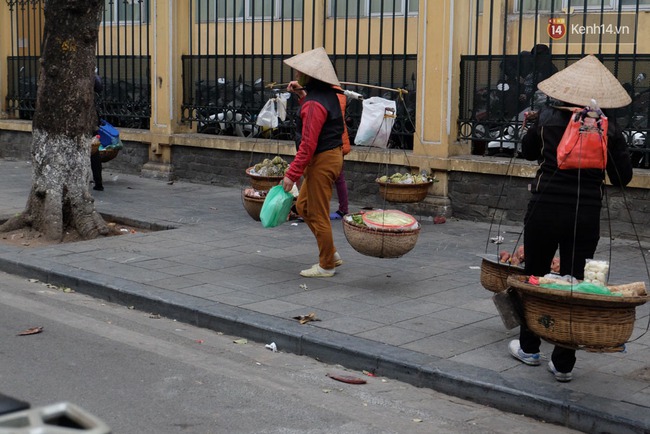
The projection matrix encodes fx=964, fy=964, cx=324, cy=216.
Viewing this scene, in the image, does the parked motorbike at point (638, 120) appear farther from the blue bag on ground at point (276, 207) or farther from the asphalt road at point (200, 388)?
the asphalt road at point (200, 388)

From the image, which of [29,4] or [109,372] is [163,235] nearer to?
[109,372]

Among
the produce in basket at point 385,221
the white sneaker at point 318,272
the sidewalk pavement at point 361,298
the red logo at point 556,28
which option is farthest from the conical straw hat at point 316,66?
the red logo at point 556,28

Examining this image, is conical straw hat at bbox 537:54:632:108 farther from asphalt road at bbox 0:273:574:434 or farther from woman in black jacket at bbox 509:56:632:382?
asphalt road at bbox 0:273:574:434

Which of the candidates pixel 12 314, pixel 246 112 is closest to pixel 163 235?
pixel 12 314

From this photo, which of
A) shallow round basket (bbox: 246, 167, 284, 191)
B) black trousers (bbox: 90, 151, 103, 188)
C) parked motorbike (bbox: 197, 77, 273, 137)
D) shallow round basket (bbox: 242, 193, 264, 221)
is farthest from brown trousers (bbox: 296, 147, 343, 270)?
black trousers (bbox: 90, 151, 103, 188)

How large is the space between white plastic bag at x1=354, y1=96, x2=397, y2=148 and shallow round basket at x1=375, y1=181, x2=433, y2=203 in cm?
88

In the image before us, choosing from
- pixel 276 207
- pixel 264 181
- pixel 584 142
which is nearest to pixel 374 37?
pixel 264 181

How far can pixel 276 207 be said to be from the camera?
8.53m

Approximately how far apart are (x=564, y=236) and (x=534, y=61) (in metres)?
5.91

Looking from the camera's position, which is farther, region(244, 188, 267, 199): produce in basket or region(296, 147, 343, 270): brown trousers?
region(244, 188, 267, 199): produce in basket

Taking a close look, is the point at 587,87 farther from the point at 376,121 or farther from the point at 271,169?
the point at 271,169

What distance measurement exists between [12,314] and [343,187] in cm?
502

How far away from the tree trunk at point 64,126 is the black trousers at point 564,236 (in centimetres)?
619

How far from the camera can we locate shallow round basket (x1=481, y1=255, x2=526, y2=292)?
6.62 metres
